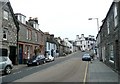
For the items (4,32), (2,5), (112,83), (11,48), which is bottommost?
(112,83)

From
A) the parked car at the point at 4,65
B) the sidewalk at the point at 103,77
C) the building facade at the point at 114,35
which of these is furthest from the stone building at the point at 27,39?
the sidewalk at the point at 103,77

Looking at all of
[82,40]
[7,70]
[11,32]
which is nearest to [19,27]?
[11,32]

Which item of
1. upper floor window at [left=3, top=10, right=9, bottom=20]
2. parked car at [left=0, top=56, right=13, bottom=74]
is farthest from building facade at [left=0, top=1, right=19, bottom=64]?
parked car at [left=0, top=56, right=13, bottom=74]

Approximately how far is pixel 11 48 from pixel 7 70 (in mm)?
13918

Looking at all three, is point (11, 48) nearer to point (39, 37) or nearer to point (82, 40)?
point (39, 37)

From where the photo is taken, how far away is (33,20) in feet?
168

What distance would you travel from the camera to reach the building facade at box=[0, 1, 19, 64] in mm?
31655

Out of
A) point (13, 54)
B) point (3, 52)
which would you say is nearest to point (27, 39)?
point (13, 54)

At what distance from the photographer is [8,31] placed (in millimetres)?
34031

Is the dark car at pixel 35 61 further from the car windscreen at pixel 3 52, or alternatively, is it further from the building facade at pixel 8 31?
the car windscreen at pixel 3 52

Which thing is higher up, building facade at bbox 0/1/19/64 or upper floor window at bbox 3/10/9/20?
upper floor window at bbox 3/10/9/20

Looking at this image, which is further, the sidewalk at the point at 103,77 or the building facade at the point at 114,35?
the building facade at the point at 114,35

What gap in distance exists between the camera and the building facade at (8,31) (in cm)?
3165

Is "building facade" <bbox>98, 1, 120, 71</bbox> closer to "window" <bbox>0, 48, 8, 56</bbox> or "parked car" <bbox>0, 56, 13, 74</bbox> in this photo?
Answer: "parked car" <bbox>0, 56, 13, 74</bbox>
